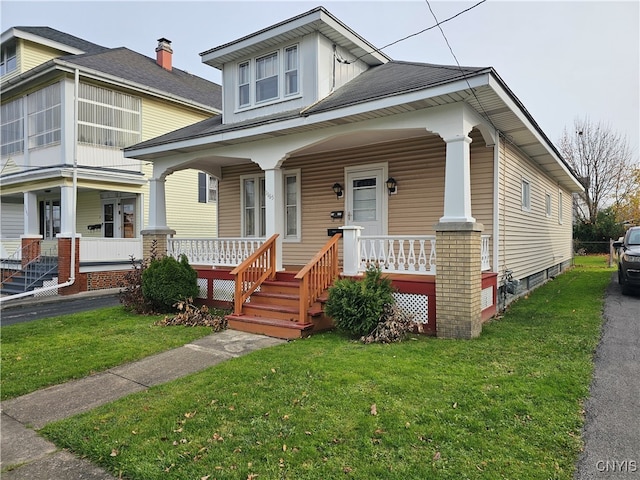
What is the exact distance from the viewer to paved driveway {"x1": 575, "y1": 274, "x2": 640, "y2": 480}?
8.87 ft

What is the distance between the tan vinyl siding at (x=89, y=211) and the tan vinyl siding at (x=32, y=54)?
5.14 metres

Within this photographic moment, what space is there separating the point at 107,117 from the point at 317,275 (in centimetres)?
1152

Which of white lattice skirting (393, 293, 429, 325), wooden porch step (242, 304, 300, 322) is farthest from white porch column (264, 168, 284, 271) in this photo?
white lattice skirting (393, 293, 429, 325)

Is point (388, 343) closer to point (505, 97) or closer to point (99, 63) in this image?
point (505, 97)

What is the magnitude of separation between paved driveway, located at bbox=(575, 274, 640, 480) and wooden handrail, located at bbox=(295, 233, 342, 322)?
12.6 ft

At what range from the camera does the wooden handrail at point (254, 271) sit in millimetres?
7242

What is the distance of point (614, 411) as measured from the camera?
3.45 meters

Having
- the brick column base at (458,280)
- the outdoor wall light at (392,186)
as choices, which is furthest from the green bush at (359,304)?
the outdoor wall light at (392,186)

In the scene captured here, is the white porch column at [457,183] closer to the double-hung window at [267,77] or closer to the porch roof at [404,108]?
the porch roof at [404,108]

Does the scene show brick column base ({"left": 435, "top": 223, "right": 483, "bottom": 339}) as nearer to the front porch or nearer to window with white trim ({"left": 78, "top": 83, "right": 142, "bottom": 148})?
the front porch

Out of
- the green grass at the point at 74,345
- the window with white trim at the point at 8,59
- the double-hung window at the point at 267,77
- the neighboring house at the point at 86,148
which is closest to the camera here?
the green grass at the point at 74,345

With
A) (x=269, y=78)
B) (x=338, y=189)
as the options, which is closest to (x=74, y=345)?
(x=338, y=189)

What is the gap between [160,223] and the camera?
10.0 m

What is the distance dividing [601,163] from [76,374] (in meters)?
33.7
